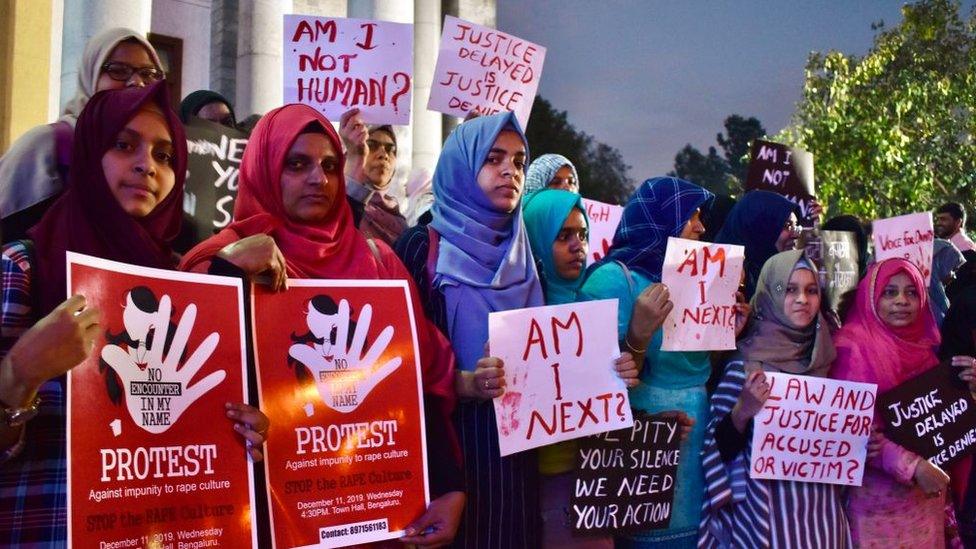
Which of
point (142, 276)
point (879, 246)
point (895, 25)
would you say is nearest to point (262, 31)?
point (879, 246)

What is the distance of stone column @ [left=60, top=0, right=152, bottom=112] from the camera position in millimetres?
7059

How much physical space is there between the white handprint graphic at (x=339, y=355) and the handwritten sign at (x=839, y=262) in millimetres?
3728

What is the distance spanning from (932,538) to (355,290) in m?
3.44

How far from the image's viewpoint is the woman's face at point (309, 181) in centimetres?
307

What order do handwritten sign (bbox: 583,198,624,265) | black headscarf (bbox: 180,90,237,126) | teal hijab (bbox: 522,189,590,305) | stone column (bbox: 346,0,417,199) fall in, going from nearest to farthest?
teal hijab (bbox: 522,189,590,305)
black headscarf (bbox: 180,90,237,126)
handwritten sign (bbox: 583,198,624,265)
stone column (bbox: 346,0,417,199)

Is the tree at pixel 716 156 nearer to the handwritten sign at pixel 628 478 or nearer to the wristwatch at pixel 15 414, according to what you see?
the handwritten sign at pixel 628 478

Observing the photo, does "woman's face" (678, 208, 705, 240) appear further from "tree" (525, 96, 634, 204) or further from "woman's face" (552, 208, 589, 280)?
"tree" (525, 96, 634, 204)

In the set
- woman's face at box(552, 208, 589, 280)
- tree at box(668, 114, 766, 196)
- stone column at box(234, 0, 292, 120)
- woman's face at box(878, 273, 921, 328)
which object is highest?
tree at box(668, 114, 766, 196)

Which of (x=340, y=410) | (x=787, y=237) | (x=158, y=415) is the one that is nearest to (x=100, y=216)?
(x=158, y=415)

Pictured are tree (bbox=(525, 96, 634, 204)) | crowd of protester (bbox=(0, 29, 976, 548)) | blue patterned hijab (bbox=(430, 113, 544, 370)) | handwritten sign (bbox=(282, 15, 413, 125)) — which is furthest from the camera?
tree (bbox=(525, 96, 634, 204))

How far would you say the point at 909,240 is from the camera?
7.20 m

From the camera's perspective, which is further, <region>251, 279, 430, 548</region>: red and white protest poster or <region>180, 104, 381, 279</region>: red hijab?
<region>180, 104, 381, 279</region>: red hijab

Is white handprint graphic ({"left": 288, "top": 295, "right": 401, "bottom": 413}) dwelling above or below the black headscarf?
below

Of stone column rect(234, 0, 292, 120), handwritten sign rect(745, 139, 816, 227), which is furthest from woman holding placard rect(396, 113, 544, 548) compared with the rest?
stone column rect(234, 0, 292, 120)
